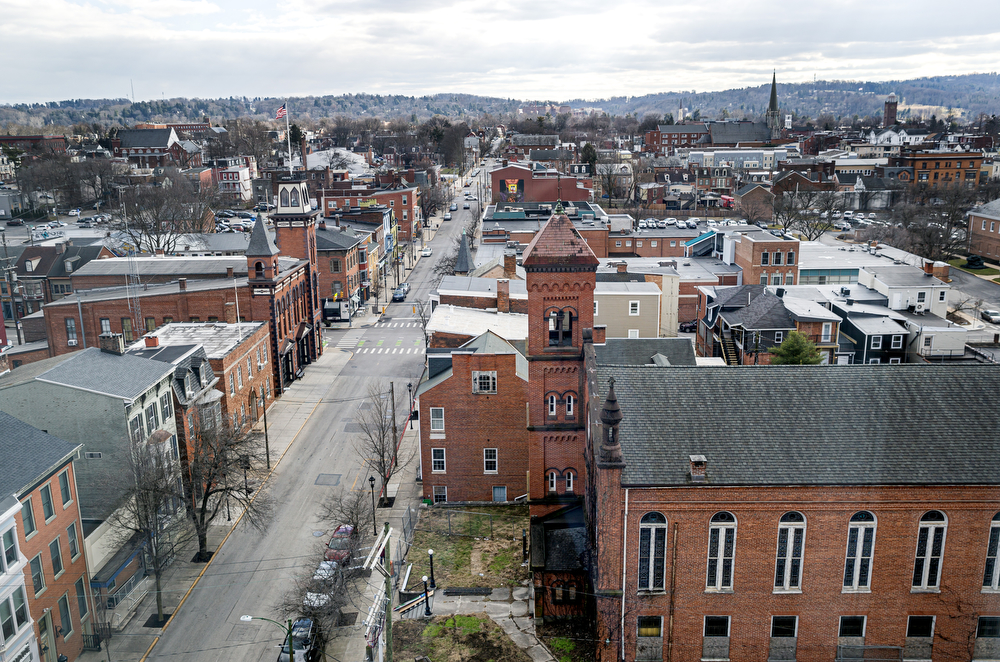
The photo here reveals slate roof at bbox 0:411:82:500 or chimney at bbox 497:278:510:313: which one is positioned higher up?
chimney at bbox 497:278:510:313

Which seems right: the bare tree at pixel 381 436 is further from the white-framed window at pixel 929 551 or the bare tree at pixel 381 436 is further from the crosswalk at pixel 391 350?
the white-framed window at pixel 929 551

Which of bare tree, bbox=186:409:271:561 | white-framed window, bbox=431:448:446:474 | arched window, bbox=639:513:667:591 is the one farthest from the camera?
white-framed window, bbox=431:448:446:474

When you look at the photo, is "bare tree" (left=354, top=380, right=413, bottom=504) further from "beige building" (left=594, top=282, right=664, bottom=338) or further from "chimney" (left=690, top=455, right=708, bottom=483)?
"chimney" (left=690, top=455, right=708, bottom=483)

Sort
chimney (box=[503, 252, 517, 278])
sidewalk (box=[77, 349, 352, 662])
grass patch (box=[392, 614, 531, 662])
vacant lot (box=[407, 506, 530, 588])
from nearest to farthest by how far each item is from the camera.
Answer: grass patch (box=[392, 614, 531, 662]), sidewalk (box=[77, 349, 352, 662]), vacant lot (box=[407, 506, 530, 588]), chimney (box=[503, 252, 517, 278])

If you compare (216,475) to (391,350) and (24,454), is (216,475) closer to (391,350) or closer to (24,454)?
(24,454)

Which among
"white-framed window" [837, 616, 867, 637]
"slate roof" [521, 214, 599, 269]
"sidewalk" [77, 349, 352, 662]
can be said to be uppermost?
"slate roof" [521, 214, 599, 269]

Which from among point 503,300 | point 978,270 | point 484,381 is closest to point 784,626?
point 484,381

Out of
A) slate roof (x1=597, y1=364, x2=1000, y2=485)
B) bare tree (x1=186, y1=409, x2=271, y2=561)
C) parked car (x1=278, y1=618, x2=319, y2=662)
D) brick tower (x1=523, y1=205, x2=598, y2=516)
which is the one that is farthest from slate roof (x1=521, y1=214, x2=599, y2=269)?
parked car (x1=278, y1=618, x2=319, y2=662)

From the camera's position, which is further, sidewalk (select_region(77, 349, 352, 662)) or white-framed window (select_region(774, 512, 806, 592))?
sidewalk (select_region(77, 349, 352, 662))

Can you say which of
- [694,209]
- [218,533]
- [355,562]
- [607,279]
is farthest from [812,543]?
[694,209]
